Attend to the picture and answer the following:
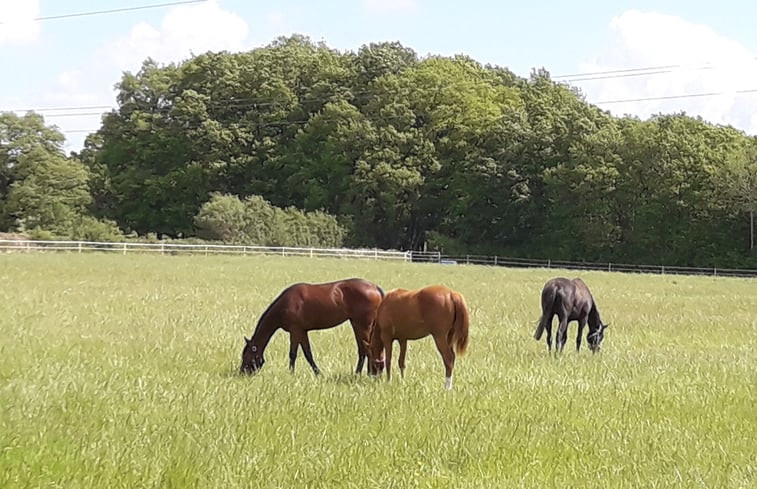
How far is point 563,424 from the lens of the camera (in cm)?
761

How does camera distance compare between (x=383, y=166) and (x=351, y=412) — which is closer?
(x=351, y=412)

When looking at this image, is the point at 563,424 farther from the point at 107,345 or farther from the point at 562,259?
the point at 562,259

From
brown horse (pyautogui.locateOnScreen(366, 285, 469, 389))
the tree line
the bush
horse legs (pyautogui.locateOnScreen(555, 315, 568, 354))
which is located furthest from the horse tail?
the tree line

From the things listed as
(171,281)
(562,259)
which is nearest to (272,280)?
(171,281)

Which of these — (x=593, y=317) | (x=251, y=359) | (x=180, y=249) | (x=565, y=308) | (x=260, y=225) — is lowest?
(x=180, y=249)

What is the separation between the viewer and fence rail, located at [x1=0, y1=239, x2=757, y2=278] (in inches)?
1826

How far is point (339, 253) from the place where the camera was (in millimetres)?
54250

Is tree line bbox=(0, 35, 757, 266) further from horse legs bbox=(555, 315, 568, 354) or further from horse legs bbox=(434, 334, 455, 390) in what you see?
horse legs bbox=(434, 334, 455, 390)

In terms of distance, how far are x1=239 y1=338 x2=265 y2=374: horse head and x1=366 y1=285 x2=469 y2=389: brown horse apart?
1.58 metres

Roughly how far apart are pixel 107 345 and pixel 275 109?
6165cm

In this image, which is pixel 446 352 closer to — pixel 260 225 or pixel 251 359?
pixel 251 359

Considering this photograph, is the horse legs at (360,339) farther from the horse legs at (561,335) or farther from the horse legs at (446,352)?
the horse legs at (561,335)

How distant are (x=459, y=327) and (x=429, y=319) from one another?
34 cm

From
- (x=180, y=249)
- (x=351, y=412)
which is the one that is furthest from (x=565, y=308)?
(x=180, y=249)
